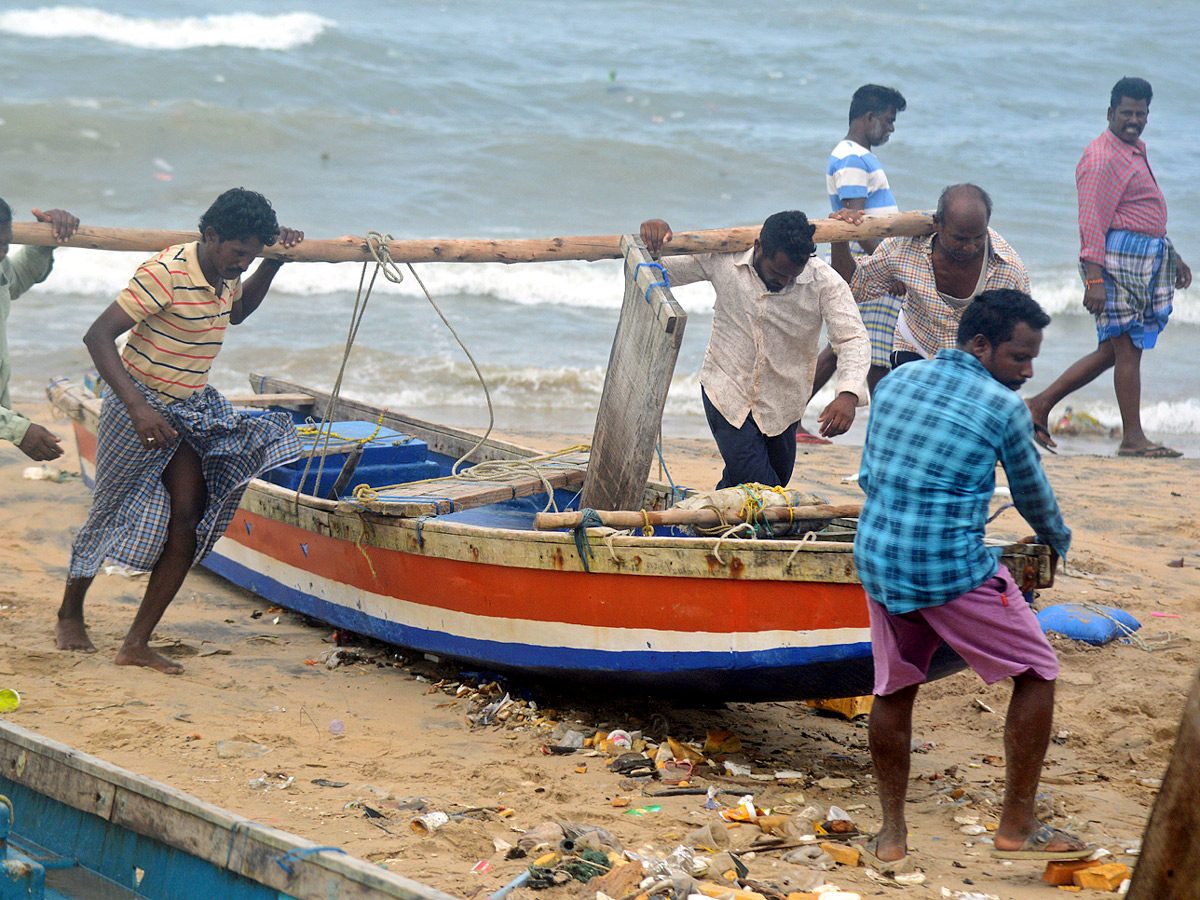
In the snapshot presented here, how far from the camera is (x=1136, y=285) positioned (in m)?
7.78

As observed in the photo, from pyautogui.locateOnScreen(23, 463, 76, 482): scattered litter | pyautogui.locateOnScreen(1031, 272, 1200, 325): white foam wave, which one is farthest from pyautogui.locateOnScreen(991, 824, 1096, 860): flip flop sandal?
pyautogui.locateOnScreen(1031, 272, 1200, 325): white foam wave

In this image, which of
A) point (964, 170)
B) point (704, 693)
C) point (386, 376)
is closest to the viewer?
point (704, 693)

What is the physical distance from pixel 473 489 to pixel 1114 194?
199 inches

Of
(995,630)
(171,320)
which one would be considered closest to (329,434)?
(171,320)

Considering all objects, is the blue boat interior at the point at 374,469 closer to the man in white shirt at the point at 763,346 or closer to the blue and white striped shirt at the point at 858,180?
the man in white shirt at the point at 763,346

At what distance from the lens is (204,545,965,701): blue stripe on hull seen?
11.9 feet

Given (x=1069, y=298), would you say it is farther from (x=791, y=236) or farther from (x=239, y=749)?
(x=239, y=749)

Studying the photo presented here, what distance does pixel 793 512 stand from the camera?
4152 mm

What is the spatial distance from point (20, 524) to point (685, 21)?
26.5m

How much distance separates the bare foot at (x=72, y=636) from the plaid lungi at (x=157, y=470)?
25 centimetres

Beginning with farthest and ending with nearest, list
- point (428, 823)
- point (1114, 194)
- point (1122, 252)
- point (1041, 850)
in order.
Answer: point (1122, 252) → point (1114, 194) → point (428, 823) → point (1041, 850)

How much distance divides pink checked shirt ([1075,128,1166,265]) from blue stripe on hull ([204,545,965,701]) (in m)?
4.91

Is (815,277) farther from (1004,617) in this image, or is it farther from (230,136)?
(230,136)

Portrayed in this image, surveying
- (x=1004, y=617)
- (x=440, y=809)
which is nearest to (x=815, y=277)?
(x=1004, y=617)
